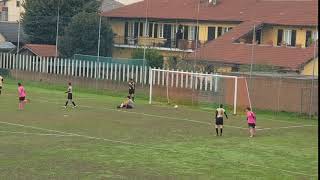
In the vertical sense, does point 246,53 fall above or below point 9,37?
below

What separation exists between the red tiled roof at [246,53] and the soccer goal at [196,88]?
13.3 feet

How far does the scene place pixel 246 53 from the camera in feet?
155

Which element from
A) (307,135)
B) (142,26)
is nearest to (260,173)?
(307,135)

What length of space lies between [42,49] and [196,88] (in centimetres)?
2124

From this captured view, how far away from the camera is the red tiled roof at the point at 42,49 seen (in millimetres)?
55872

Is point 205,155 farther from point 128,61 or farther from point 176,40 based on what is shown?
point 176,40

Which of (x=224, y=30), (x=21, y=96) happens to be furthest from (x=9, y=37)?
(x=21, y=96)

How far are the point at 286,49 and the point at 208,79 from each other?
9454mm

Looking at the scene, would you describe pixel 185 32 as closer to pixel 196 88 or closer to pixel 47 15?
pixel 47 15

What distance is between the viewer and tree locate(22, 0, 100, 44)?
59656 mm

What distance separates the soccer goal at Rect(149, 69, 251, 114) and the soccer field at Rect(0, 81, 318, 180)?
175 cm

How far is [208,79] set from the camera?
→ 39.0 metres

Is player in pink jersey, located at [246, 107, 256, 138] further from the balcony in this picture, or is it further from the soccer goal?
the balcony

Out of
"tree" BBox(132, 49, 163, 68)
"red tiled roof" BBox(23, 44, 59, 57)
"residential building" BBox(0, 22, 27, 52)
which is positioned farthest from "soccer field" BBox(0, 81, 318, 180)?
"residential building" BBox(0, 22, 27, 52)
